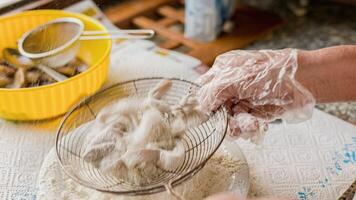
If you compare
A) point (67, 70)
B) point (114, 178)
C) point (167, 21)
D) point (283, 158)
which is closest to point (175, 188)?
point (114, 178)

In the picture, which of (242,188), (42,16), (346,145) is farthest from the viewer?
(42,16)

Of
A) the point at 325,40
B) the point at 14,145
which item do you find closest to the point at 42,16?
the point at 14,145

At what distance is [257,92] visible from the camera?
0.64 metres

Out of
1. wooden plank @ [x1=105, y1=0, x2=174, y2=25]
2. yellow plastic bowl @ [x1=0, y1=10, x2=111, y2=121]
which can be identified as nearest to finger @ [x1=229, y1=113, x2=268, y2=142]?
yellow plastic bowl @ [x1=0, y1=10, x2=111, y2=121]

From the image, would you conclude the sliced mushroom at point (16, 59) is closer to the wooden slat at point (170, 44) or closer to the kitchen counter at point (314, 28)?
the wooden slat at point (170, 44)

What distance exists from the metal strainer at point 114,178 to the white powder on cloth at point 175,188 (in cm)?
3

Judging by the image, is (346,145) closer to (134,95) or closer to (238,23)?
(134,95)

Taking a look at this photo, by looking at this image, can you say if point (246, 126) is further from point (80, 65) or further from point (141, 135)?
point (80, 65)

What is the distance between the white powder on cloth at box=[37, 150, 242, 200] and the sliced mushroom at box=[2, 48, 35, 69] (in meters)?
0.20

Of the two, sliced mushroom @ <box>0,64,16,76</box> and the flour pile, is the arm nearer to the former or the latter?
the flour pile

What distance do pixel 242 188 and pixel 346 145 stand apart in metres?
0.22

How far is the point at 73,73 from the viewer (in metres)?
0.83

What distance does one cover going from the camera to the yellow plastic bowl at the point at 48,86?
0.76m

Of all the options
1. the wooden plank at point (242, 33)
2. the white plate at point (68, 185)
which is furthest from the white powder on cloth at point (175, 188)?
the wooden plank at point (242, 33)
